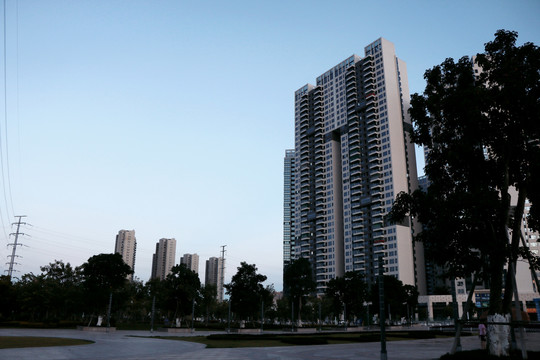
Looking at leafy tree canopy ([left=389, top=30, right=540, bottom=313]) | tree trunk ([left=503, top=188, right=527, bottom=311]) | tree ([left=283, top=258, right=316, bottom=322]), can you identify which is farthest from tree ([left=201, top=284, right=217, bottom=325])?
tree trunk ([left=503, top=188, right=527, bottom=311])

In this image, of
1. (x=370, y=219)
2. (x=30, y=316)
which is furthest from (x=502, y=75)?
(x=370, y=219)

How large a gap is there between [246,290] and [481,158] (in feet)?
193

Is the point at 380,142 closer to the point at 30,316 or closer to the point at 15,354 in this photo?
the point at 30,316

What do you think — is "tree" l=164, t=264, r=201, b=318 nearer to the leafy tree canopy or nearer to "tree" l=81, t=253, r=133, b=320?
"tree" l=81, t=253, r=133, b=320

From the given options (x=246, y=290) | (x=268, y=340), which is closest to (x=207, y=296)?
(x=246, y=290)

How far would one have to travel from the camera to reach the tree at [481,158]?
22688 mm

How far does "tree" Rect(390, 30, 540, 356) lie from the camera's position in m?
22.7

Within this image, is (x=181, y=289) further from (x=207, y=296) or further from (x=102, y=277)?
(x=207, y=296)

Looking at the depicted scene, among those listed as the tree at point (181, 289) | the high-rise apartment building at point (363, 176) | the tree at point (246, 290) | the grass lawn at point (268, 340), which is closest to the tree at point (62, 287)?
the tree at point (181, 289)

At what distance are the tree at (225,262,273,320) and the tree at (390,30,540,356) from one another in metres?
54.6

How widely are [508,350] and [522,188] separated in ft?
32.4

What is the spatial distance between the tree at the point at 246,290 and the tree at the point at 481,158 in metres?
54.6

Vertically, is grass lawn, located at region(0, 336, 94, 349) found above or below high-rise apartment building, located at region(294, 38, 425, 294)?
below

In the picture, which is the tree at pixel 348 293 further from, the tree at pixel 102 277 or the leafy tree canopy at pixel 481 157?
the leafy tree canopy at pixel 481 157
